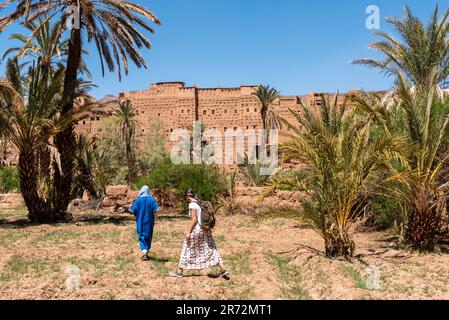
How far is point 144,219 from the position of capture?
838 centimetres

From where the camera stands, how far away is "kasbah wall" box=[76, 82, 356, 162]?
40.2 meters

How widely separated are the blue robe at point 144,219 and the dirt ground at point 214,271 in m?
0.39

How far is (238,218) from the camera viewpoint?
1580 cm

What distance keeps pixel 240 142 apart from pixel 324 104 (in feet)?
82.9

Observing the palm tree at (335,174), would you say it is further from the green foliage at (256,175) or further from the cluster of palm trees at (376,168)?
the green foliage at (256,175)

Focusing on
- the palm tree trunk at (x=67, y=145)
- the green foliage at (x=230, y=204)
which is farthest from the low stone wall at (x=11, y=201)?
the green foliage at (x=230, y=204)

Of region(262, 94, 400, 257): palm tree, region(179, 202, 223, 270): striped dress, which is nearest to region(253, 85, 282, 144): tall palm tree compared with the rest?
region(262, 94, 400, 257): palm tree

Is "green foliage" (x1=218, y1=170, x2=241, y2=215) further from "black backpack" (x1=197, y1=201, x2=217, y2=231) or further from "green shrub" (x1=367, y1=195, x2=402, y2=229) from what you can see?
"black backpack" (x1=197, y1=201, x2=217, y2=231)

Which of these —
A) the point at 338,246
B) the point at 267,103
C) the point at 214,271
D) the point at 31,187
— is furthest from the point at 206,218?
the point at 267,103

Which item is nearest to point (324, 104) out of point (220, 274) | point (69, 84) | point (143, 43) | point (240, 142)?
point (143, 43)

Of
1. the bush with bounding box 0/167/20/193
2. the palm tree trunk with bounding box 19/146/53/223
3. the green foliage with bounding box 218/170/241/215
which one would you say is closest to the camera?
the palm tree trunk with bounding box 19/146/53/223

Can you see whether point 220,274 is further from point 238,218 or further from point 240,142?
point 240,142

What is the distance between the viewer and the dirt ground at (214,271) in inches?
250

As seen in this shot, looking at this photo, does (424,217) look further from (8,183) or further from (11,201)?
(8,183)
